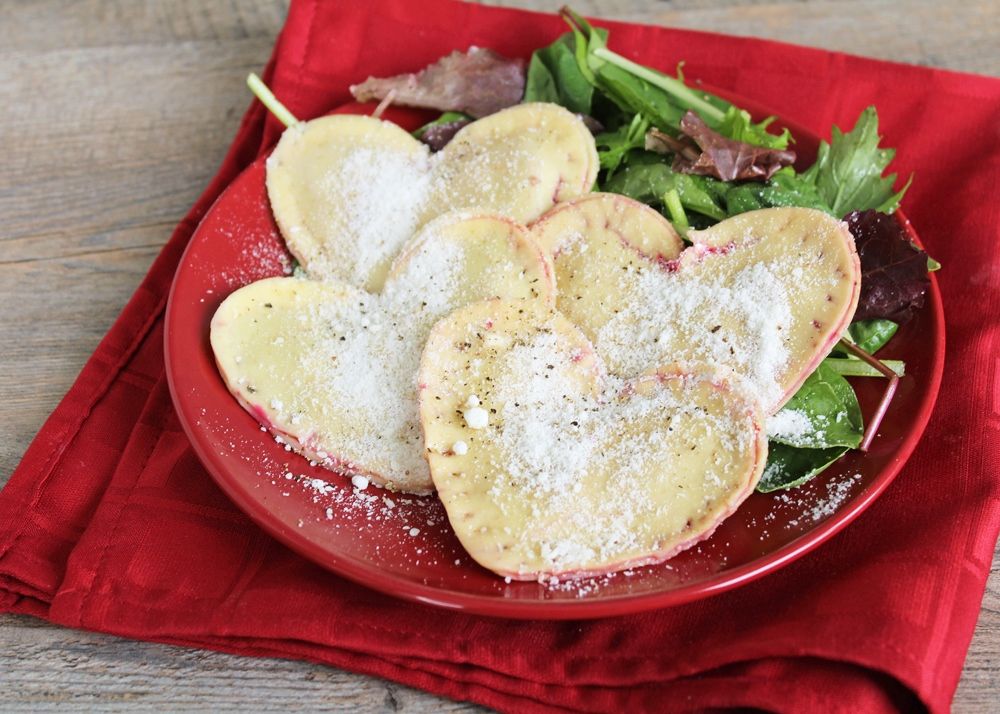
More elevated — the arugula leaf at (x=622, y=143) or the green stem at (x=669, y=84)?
the green stem at (x=669, y=84)

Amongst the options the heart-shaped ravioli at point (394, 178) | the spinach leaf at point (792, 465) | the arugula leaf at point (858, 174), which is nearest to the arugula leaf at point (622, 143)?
the heart-shaped ravioli at point (394, 178)

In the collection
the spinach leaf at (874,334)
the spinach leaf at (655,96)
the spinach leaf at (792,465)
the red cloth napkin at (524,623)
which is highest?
the spinach leaf at (655,96)

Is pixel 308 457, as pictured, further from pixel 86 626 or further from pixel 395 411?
pixel 86 626

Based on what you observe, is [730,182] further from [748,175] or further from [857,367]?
[857,367]

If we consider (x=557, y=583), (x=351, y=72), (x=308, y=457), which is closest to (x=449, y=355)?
(x=308, y=457)

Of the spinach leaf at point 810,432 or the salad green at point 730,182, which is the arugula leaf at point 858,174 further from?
the spinach leaf at point 810,432

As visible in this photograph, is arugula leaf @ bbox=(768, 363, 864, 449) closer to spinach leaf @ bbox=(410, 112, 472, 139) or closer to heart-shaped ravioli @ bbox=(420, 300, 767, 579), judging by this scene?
heart-shaped ravioli @ bbox=(420, 300, 767, 579)
